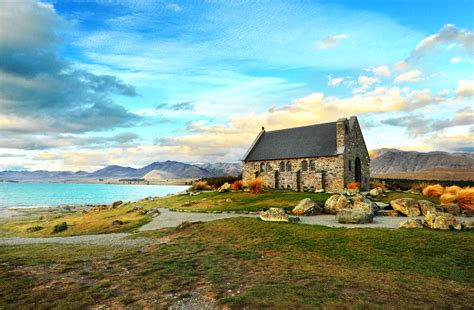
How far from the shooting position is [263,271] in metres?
10.7

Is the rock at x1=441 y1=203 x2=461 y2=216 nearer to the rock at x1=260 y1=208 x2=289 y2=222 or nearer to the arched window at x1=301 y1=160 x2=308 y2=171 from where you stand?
the rock at x1=260 y1=208 x2=289 y2=222

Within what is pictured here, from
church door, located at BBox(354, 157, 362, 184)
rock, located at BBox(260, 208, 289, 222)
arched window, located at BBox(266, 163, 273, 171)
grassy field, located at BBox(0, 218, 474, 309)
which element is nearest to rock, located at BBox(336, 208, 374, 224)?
grassy field, located at BBox(0, 218, 474, 309)

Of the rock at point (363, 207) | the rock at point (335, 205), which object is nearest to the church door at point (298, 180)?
the rock at point (335, 205)

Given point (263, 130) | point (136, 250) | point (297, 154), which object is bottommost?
point (136, 250)

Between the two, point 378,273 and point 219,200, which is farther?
point 219,200

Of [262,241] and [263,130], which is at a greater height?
[263,130]

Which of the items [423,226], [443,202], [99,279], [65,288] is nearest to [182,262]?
[99,279]

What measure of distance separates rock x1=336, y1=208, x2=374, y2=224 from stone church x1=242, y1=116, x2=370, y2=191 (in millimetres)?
22625

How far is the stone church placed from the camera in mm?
41812

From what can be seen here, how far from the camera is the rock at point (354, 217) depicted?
741 inches

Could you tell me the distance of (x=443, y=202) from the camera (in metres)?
23.9

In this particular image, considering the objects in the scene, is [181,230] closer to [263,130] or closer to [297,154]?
[297,154]

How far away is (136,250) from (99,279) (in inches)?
179

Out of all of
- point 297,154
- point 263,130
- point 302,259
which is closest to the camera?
point 302,259
